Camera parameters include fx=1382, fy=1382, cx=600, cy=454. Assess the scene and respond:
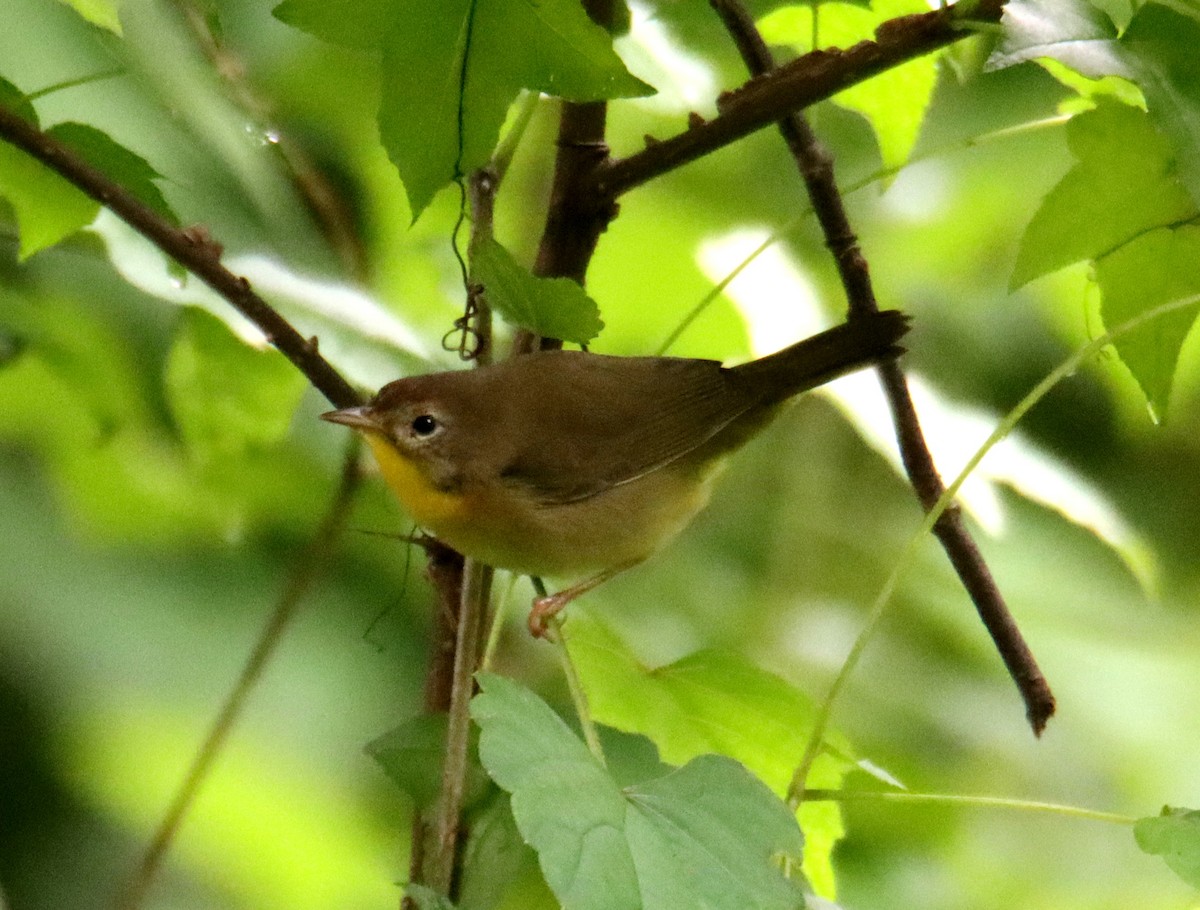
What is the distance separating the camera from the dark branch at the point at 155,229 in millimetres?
1344

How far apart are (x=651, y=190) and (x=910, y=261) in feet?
2.96

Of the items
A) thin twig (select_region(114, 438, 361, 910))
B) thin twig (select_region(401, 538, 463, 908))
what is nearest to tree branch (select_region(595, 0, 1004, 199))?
thin twig (select_region(401, 538, 463, 908))

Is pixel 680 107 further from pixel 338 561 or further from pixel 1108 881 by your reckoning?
pixel 1108 881

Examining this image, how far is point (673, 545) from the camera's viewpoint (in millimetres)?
3469

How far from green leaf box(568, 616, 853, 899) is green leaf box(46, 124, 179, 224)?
744mm

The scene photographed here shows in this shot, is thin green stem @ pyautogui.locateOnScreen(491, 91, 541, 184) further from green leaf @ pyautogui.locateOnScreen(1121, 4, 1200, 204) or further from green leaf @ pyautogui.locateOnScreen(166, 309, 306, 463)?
green leaf @ pyautogui.locateOnScreen(1121, 4, 1200, 204)

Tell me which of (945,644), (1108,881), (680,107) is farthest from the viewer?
(945,644)

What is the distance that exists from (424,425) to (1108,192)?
1.22m

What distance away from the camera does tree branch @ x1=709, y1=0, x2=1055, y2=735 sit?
1526mm

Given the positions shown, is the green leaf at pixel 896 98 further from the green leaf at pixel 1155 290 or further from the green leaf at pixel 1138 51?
the green leaf at pixel 1138 51

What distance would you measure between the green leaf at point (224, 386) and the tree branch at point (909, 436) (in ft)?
2.61

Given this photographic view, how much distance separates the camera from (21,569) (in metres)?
3.38

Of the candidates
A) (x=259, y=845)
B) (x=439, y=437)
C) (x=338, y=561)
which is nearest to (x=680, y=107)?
(x=439, y=437)

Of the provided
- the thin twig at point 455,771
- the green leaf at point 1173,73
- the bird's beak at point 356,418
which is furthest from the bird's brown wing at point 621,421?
the green leaf at point 1173,73
